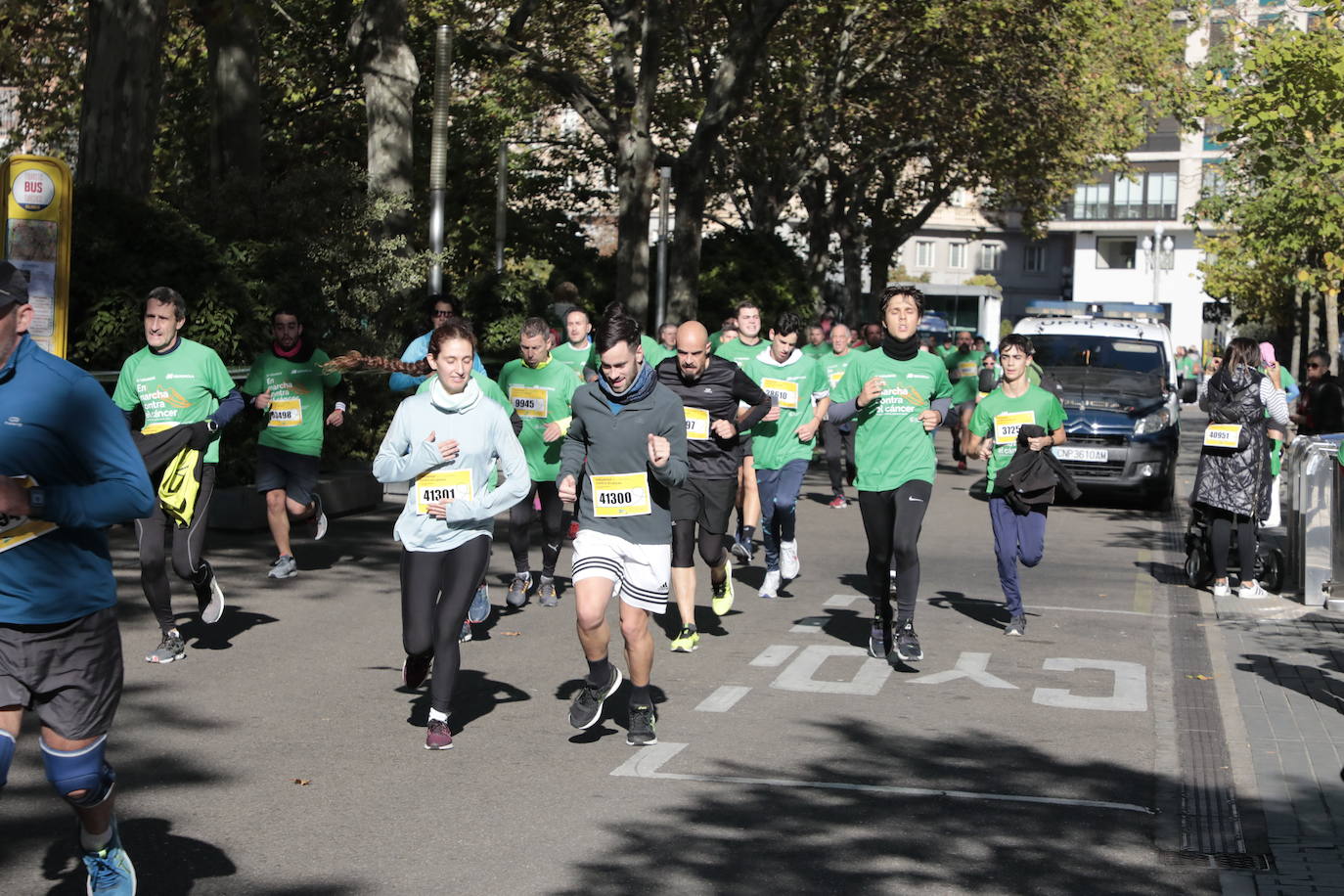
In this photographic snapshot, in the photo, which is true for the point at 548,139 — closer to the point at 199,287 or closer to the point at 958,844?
the point at 199,287

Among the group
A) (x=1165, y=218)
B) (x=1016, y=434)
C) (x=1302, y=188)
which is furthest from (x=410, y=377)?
(x=1165, y=218)

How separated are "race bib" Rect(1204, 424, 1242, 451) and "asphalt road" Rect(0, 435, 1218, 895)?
6.19ft

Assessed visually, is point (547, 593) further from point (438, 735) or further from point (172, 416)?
point (438, 735)

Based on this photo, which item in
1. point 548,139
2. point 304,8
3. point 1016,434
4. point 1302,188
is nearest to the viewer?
point 1016,434

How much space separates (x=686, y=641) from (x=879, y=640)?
1.09m

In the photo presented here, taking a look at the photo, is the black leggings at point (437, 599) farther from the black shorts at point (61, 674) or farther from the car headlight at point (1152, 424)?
the car headlight at point (1152, 424)

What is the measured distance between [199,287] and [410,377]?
540 cm

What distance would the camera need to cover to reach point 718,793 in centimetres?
688

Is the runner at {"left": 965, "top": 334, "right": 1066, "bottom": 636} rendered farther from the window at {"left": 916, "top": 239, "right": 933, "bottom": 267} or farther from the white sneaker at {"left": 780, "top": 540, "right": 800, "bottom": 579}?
the window at {"left": 916, "top": 239, "right": 933, "bottom": 267}

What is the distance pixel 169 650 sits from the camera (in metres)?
9.35

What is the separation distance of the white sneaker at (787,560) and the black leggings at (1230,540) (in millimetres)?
3112

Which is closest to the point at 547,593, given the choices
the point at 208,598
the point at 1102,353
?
the point at 208,598

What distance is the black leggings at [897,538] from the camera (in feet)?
32.2

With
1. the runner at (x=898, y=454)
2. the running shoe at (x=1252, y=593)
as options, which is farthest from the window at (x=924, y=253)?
the runner at (x=898, y=454)
